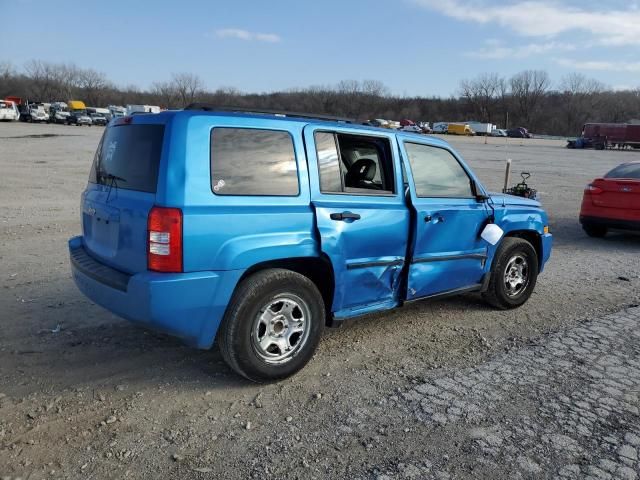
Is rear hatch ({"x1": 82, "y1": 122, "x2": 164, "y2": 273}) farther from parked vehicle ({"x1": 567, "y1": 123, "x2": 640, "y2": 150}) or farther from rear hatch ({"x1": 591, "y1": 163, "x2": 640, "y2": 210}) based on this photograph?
parked vehicle ({"x1": 567, "y1": 123, "x2": 640, "y2": 150})

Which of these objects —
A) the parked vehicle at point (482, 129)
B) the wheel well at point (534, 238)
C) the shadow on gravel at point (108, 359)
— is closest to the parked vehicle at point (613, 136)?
the parked vehicle at point (482, 129)

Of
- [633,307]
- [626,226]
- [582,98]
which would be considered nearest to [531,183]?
[626,226]

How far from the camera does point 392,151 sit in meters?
4.50

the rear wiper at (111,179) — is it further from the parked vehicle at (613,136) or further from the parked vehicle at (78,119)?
the parked vehicle at (613,136)

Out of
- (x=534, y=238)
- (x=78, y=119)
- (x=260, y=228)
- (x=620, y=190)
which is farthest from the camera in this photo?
(x=78, y=119)

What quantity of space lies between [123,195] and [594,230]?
30.2 feet

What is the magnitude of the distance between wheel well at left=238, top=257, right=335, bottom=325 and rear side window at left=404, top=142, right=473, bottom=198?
114 cm

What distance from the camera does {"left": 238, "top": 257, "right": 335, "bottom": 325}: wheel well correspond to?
3.75 metres

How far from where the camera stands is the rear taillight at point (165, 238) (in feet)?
10.7

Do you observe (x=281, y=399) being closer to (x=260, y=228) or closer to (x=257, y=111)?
(x=260, y=228)

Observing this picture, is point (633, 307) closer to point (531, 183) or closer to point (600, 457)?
point (600, 457)

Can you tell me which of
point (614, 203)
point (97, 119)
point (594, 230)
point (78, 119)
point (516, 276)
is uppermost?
point (97, 119)

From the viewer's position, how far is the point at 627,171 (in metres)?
9.99

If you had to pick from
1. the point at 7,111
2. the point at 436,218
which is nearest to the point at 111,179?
the point at 436,218
